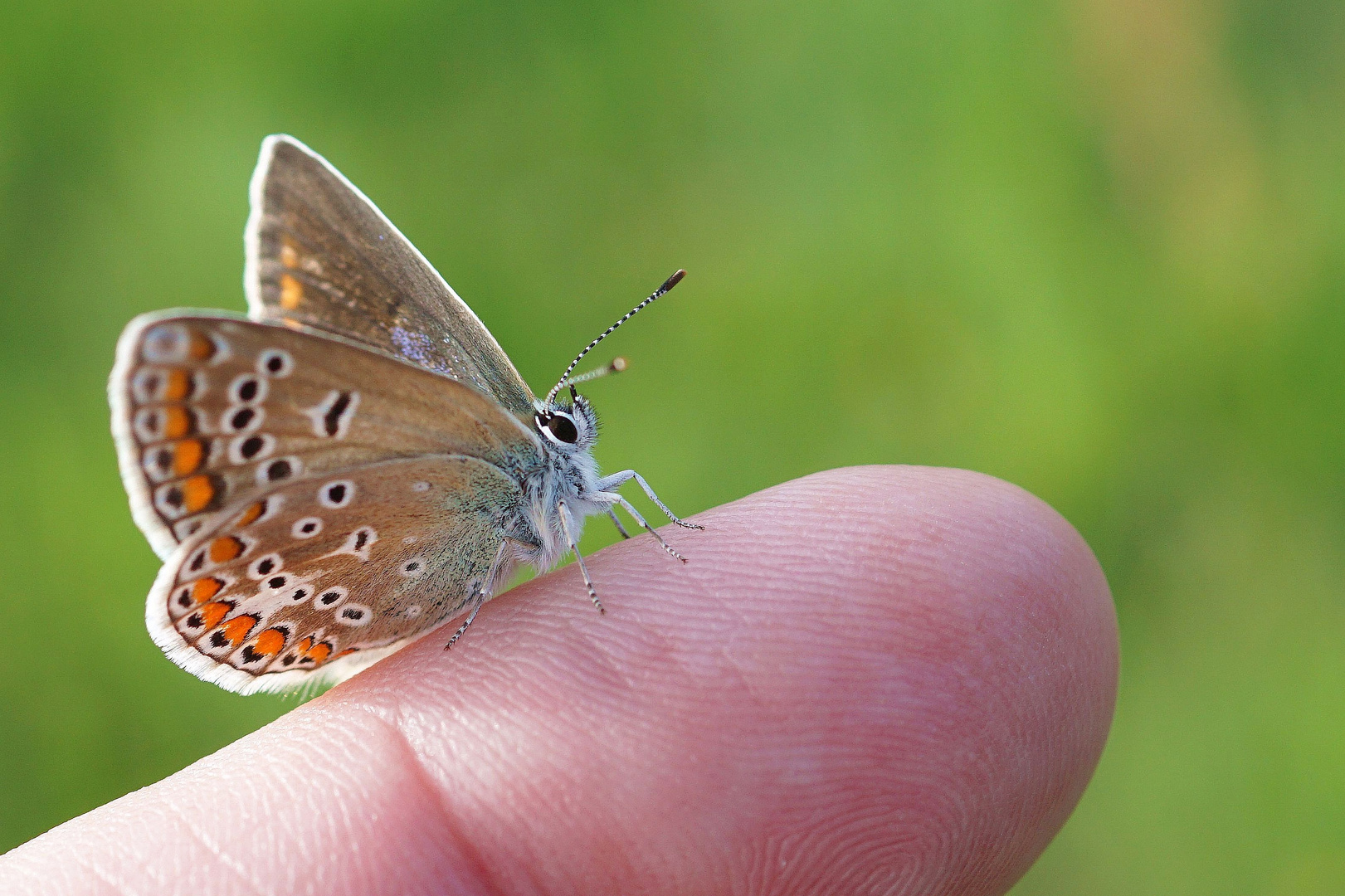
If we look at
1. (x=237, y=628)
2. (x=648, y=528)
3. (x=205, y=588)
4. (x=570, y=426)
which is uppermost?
(x=205, y=588)

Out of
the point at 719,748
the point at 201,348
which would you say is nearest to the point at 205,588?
the point at 201,348

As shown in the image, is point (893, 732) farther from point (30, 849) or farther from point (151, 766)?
point (151, 766)

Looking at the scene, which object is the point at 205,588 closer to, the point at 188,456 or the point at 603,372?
the point at 188,456

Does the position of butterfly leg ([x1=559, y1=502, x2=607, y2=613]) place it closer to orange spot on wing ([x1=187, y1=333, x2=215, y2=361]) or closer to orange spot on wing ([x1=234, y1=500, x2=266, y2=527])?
orange spot on wing ([x1=234, y1=500, x2=266, y2=527])

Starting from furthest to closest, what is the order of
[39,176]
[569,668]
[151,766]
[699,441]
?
[39,176] < [699,441] < [151,766] < [569,668]

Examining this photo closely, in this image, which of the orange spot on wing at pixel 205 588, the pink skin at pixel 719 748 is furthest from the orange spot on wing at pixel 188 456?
the pink skin at pixel 719 748

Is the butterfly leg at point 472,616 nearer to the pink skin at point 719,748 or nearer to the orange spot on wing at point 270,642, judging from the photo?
the pink skin at point 719,748

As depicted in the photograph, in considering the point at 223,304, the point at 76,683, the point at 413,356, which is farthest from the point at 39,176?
the point at 413,356
